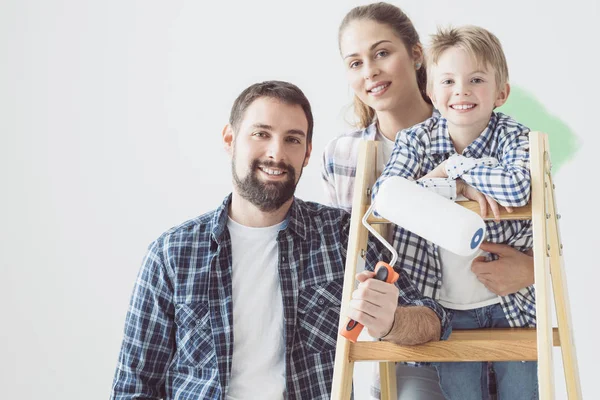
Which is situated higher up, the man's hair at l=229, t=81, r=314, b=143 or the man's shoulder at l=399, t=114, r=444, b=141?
the man's hair at l=229, t=81, r=314, b=143

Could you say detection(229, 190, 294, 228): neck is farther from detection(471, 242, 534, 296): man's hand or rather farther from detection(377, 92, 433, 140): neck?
detection(471, 242, 534, 296): man's hand

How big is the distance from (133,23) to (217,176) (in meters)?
0.82

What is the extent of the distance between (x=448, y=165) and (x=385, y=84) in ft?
1.80

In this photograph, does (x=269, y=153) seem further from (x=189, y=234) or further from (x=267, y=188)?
(x=189, y=234)

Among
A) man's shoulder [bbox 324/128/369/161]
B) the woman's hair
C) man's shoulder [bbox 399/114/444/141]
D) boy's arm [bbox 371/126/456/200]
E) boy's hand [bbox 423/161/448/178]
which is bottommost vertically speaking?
boy's hand [bbox 423/161/448/178]

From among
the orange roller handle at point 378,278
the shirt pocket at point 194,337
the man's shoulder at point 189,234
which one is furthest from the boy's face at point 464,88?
the shirt pocket at point 194,337

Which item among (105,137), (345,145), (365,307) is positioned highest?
(105,137)

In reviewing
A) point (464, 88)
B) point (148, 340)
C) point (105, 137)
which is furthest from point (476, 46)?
point (105, 137)

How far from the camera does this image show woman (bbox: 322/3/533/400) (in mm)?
2240

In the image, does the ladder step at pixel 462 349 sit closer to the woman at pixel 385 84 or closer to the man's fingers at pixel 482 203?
the man's fingers at pixel 482 203

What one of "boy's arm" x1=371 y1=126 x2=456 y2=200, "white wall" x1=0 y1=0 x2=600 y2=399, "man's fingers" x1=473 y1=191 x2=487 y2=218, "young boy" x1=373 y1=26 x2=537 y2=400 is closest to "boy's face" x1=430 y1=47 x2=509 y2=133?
"young boy" x1=373 y1=26 x2=537 y2=400

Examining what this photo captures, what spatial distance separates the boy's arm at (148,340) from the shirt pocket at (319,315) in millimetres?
350

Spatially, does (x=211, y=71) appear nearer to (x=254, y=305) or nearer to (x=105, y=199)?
(x=105, y=199)

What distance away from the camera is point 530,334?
1.81m
